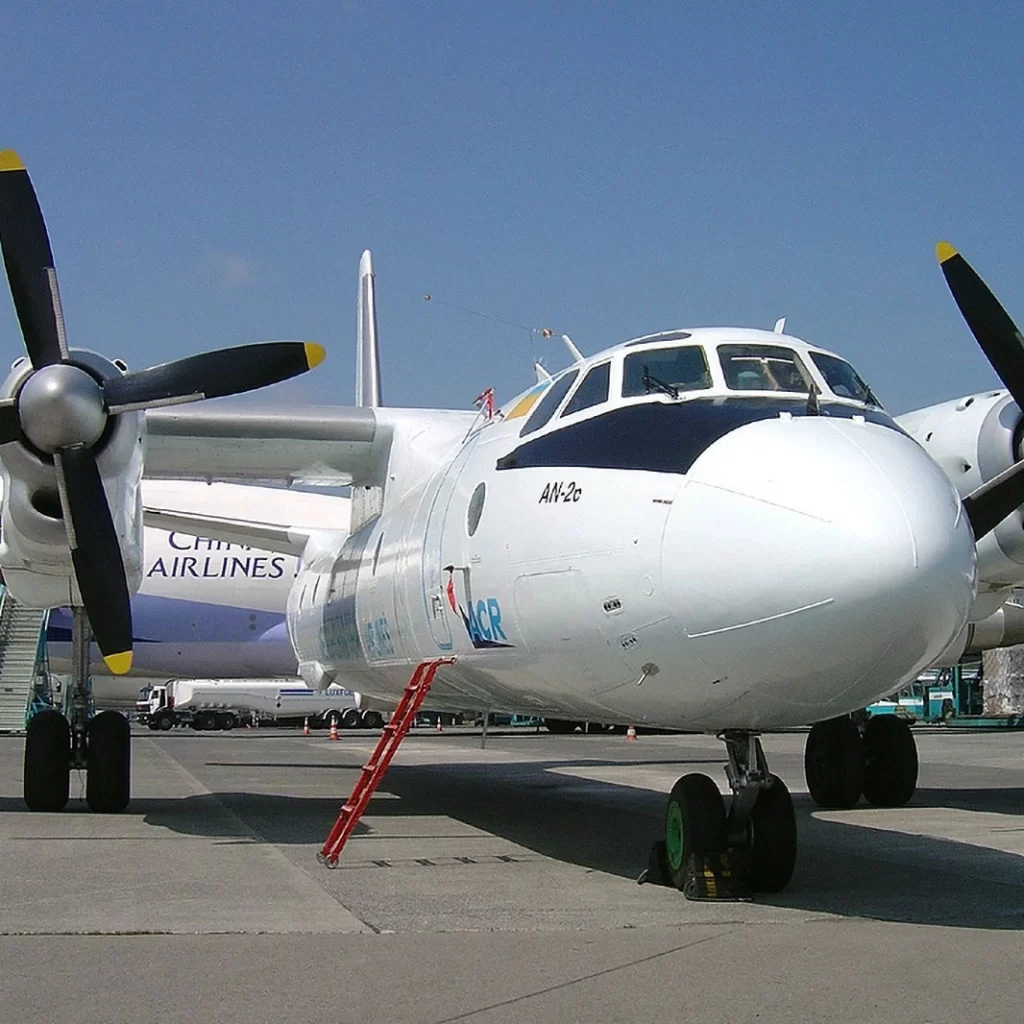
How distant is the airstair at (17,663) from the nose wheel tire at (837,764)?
25.9 m

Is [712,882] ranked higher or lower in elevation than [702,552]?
lower

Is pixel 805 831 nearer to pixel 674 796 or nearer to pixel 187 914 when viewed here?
pixel 674 796

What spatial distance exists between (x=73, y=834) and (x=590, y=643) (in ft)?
19.3

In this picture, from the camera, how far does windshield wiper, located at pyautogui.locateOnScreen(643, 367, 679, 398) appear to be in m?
8.13

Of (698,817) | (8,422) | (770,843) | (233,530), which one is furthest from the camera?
(233,530)

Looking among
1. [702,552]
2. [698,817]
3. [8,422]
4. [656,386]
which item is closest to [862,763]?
[698,817]

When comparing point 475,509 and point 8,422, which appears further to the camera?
point 8,422

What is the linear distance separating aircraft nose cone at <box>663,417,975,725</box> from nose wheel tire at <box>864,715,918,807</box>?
24.3 ft

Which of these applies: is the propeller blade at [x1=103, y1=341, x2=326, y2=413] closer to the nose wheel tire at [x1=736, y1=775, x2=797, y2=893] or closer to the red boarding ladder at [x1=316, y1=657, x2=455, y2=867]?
the red boarding ladder at [x1=316, y1=657, x2=455, y2=867]

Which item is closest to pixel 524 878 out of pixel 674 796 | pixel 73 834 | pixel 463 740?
pixel 674 796

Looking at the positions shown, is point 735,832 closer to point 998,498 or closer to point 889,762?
point 998,498

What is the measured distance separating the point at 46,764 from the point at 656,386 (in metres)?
8.03

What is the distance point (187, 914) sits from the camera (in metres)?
7.45

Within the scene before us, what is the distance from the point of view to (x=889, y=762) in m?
14.1
